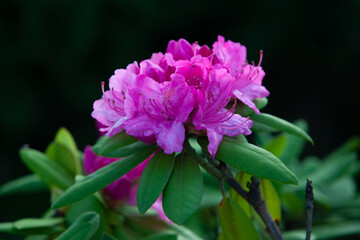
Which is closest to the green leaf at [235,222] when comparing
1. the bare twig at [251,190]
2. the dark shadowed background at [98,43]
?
the bare twig at [251,190]

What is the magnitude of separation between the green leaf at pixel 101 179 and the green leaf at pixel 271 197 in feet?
0.97

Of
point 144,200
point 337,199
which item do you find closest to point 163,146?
point 144,200

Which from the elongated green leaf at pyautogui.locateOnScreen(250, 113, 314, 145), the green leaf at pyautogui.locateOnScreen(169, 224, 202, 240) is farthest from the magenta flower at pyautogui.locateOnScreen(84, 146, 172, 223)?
the elongated green leaf at pyautogui.locateOnScreen(250, 113, 314, 145)

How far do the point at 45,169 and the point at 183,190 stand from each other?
1.62ft

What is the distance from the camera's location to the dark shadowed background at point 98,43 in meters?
3.05

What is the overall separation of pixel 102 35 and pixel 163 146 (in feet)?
8.15

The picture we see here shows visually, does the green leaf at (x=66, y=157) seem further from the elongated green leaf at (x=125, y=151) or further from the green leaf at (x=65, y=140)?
the elongated green leaf at (x=125, y=151)

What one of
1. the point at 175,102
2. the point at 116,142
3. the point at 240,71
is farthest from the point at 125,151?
the point at 240,71

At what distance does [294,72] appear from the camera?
3.79 m

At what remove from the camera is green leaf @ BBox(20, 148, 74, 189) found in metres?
1.11

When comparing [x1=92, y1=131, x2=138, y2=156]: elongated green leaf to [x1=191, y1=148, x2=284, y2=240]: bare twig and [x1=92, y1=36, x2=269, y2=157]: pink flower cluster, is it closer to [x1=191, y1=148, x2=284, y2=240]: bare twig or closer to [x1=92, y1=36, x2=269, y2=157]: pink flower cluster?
[x1=92, y1=36, x2=269, y2=157]: pink flower cluster

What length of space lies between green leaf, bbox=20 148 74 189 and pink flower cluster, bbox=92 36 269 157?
342 millimetres

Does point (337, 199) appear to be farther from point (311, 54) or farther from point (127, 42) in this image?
point (311, 54)

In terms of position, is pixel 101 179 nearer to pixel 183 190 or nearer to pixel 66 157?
pixel 183 190
